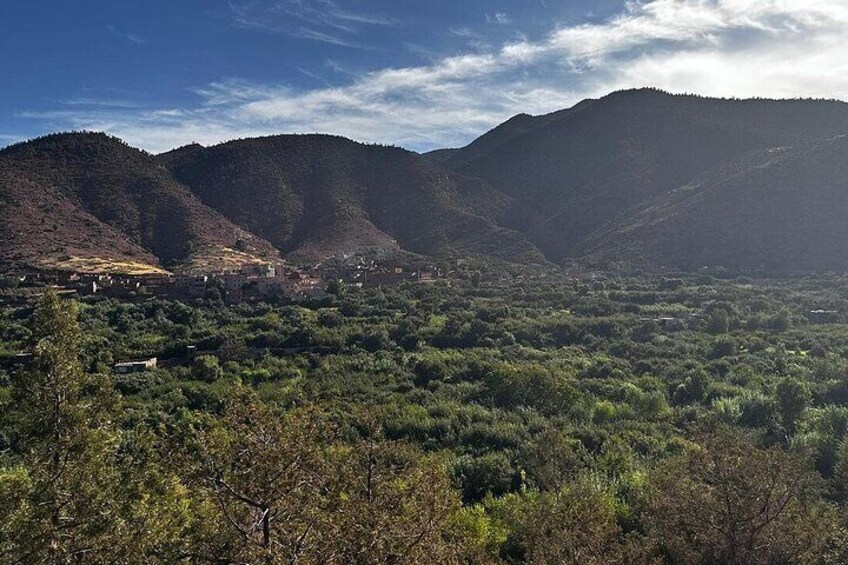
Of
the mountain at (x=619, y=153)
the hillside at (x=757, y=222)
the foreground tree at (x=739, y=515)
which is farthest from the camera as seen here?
the mountain at (x=619, y=153)

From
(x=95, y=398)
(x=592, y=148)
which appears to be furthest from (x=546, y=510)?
(x=592, y=148)

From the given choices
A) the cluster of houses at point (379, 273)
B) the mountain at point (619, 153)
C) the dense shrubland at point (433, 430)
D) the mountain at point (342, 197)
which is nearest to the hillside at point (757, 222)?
the mountain at point (619, 153)

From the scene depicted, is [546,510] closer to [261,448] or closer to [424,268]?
[261,448]

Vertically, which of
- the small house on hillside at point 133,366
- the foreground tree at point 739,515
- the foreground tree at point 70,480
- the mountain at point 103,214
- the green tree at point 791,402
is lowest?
the green tree at point 791,402

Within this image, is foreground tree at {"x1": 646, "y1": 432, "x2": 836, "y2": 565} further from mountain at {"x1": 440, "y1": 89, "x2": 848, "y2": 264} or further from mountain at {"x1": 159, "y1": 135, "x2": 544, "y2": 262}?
mountain at {"x1": 440, "y1": 89, "x2": 848, "y2": 264}

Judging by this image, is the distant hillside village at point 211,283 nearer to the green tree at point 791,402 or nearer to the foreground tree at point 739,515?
the green tree at point 791,402

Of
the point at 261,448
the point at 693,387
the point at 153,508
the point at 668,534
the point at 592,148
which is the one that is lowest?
the point at 693,387
